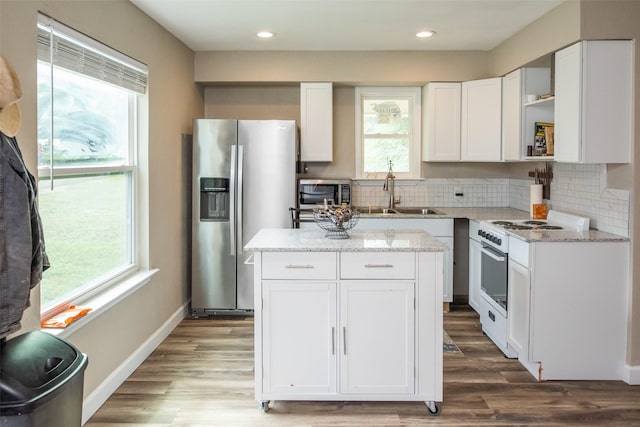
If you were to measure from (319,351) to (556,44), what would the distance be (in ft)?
8.66

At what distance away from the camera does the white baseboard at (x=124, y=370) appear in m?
2.99

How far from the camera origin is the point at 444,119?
5250mm

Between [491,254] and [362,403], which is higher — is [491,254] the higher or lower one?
the higher one

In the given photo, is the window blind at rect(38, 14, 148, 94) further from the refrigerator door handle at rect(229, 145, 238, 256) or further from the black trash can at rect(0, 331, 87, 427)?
the black trash can at rect(0, 331, 87, 427)

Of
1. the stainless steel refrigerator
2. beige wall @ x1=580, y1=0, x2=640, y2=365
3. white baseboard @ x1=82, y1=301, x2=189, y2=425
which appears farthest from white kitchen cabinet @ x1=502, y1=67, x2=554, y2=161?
white baseboard @ x1=82, y1=301, x2=189, y2=425

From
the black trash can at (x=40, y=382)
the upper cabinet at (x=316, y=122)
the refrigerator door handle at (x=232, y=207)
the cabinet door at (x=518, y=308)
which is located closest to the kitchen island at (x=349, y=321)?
the cabinet door at (x=518, y=308)

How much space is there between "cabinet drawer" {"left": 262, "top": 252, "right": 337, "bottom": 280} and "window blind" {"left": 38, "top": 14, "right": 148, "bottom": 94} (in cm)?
143

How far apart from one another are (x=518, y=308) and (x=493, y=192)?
2.18 m

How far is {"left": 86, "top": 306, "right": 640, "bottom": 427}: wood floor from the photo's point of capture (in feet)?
9.61

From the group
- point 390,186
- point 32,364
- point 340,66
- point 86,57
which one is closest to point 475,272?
point 390,186

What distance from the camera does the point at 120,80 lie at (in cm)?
343

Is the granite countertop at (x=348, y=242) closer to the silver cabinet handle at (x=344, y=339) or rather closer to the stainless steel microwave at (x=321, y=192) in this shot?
the silver cabinet handle at (x=344, y=339)

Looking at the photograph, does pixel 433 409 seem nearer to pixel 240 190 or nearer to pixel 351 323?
pixel 351 323

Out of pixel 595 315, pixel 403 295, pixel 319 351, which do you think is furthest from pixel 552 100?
pixel 319 351
